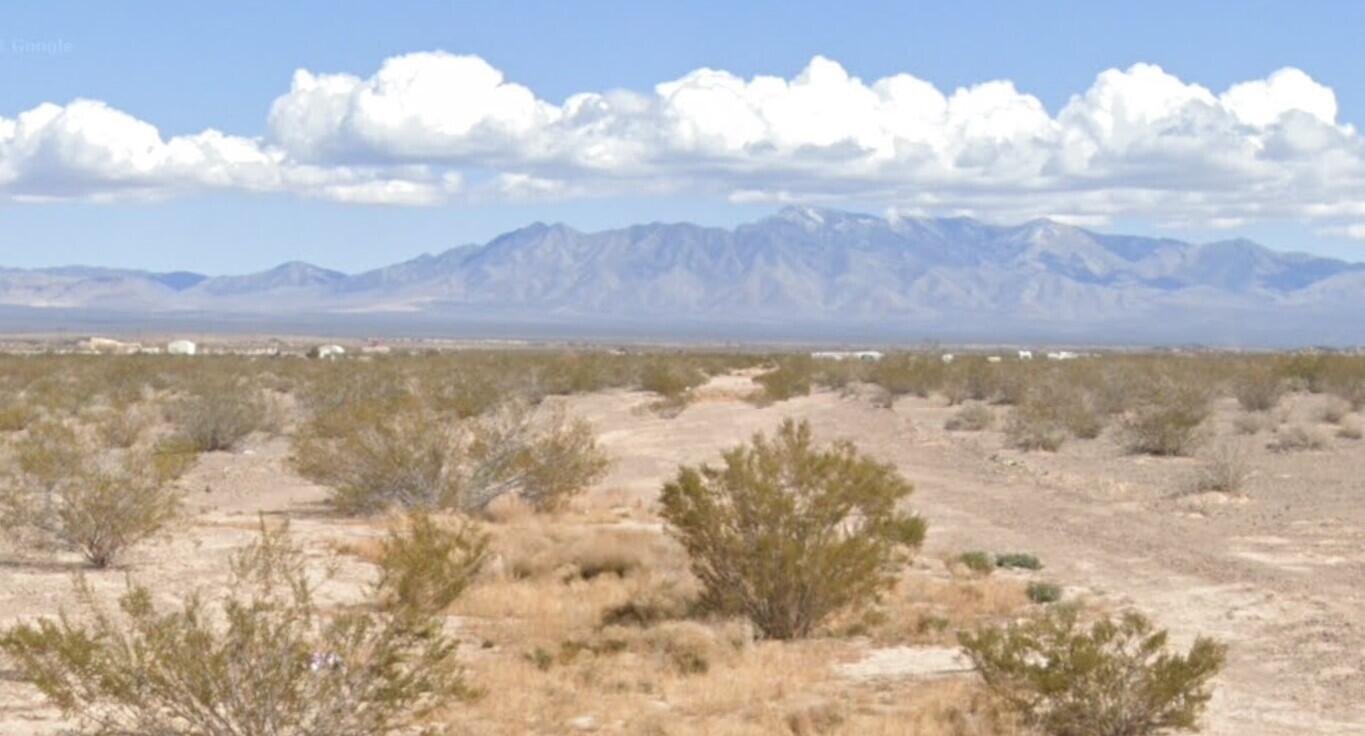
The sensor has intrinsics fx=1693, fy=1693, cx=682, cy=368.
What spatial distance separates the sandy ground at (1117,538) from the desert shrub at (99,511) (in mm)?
357

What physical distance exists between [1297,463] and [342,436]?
20.2 meters

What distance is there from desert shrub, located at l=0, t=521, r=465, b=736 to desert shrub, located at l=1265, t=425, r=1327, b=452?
30.5m

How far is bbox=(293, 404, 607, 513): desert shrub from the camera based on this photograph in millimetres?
25312

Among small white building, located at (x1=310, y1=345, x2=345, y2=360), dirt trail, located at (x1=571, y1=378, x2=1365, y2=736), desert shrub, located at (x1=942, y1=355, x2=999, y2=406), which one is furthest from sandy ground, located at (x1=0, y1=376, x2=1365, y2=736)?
small white building, located at (x1=310, y1=345, x2=345, y2=360)

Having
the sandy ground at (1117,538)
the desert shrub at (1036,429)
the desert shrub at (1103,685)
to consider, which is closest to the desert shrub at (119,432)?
the sandy ground at (1117,538)

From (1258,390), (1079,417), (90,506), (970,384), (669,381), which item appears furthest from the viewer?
(970,384)

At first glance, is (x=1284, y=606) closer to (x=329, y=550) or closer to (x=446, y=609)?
(x=446, y=609)

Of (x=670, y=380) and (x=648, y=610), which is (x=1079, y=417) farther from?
(x=648, y=610)

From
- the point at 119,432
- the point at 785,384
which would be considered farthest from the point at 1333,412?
the point at 119,432

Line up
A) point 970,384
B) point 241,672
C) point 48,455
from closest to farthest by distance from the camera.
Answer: point 241,672
point 48,455
point 970,384

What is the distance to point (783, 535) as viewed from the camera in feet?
54.7

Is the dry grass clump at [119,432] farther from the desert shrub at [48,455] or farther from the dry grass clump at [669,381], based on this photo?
the dry grass clump at [669,381]

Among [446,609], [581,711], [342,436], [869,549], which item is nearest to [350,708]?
[581,711]

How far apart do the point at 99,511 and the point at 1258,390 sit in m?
40.1
